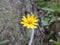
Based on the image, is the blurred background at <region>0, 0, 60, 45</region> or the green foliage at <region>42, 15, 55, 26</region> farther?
the green foliage at <region>42, 15, 55, 26</region>

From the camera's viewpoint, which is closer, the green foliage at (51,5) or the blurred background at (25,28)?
the blurred background at (25,28)

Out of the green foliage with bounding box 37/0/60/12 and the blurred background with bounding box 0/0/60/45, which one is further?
the green foliage with bounding box 37/0/60/12

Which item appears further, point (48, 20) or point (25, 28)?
point (48, 20)

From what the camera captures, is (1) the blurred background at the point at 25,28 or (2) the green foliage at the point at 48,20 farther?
(2) the green foliage at the point at 48,20

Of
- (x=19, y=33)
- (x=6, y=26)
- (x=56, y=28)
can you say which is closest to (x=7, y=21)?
(x=6, y=26)

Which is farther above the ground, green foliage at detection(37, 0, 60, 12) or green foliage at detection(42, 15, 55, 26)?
green foliage at detection(37, 0, 60, 12)

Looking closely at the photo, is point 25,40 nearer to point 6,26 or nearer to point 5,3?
point 6,26

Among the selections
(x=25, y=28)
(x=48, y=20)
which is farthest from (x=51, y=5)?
(x=25, y=28)

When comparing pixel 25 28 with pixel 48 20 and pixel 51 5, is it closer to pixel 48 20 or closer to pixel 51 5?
pixel 48 20

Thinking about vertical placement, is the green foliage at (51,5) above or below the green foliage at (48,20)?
above

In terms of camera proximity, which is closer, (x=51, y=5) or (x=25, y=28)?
(x=25, y=28)

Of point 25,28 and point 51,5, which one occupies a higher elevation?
point 51,5
